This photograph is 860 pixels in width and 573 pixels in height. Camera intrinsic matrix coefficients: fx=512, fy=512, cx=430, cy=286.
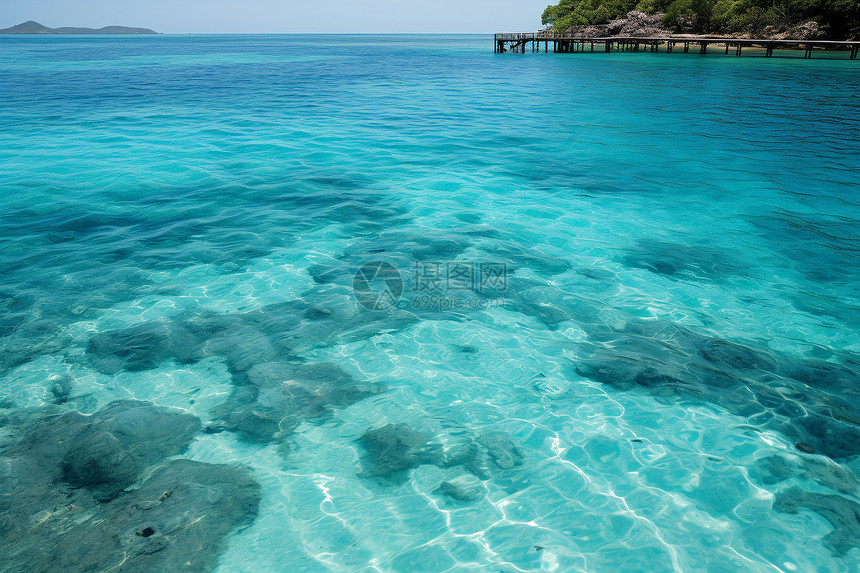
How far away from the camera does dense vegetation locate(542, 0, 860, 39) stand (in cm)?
5412

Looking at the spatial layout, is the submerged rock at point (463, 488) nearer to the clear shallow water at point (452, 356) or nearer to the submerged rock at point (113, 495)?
the clear shallow water at point (452, 356)

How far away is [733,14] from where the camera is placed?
63.3m

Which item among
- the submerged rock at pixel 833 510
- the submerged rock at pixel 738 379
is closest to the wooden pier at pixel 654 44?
the submerged rock at pixel 738 379

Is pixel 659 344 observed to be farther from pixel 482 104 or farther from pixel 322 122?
pixel 482 104

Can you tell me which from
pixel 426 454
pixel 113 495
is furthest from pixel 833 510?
pixel 113 495

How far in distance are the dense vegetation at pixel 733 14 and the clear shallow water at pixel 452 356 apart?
53463 millimetres

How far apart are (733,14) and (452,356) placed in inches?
2990

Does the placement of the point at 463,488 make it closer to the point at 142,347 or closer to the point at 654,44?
the point at 142,347

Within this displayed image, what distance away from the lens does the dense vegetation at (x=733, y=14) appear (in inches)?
2131

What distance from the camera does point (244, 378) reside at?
6359 millimetres

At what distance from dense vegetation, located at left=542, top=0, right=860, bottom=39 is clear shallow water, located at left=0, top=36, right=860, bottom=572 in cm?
5346

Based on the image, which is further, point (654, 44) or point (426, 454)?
point (654, 44)

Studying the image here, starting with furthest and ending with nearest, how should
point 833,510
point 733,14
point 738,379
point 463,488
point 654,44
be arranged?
point 654,44
point 733,14
point 738,379
point 463,488
point 833,510

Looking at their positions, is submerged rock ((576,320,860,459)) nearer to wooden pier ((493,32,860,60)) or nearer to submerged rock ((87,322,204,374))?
submerged rock ((87,322,204,374))
